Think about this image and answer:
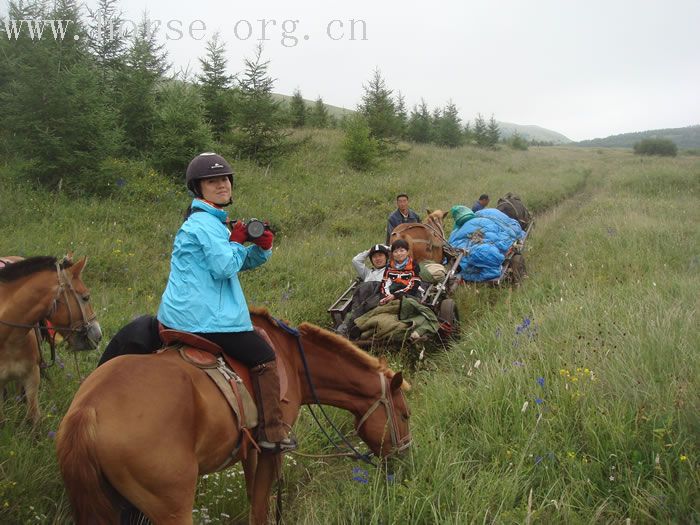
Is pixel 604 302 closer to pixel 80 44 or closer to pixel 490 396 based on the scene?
pixel 490 396

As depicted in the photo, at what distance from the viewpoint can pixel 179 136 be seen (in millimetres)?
13461

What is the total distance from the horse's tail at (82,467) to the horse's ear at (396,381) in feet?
6.86

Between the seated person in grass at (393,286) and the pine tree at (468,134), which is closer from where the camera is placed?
the seated person in grass at (393,286)

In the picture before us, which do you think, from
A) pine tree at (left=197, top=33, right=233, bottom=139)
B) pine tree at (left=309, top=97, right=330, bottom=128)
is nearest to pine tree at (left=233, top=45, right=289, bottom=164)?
pine tree at (left=197, top=33, right=233, bottom=139)

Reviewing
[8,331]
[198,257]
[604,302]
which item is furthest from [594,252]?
[8,331]

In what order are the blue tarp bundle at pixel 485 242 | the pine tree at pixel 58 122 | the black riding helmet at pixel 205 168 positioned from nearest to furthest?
the black riding helmet at pixel 205 168
the blue tarp bundle at pixel 485 242
the pine tree at pixel 58 122

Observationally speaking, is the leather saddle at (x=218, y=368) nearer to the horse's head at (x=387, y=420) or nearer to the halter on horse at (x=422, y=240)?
the horse's head at (x=387, y=420)

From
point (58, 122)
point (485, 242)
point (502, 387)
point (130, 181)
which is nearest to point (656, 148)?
point (485, 242)

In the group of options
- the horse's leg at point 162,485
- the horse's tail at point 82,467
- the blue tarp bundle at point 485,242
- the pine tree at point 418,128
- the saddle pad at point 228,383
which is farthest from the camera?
the pine tree at point 418,128

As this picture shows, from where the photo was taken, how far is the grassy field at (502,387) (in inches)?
118

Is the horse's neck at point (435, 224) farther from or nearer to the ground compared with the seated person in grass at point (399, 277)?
farther from the ground

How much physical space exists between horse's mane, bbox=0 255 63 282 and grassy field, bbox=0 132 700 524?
119 cm

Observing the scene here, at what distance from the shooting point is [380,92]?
26.1m

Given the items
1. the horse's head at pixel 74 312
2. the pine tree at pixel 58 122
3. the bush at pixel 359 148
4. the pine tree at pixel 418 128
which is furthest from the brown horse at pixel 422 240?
the pine tree at pixel 418 128
